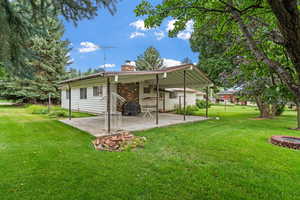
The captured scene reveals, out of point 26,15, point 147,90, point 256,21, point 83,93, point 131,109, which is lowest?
point 131,109

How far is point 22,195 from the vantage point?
7.09ft

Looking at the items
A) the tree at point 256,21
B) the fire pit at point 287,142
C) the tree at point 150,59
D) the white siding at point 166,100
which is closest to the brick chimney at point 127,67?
the white siding at point 166,100

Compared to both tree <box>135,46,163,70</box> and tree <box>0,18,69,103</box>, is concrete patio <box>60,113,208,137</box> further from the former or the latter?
tree <box>135,46,163,70</box>

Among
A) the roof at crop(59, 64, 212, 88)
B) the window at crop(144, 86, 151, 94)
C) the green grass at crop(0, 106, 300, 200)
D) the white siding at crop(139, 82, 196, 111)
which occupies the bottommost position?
the green grass at crop(0, 106, 300, 200)

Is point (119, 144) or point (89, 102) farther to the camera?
point (89, 102)

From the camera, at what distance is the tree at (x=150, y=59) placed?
36938 mm

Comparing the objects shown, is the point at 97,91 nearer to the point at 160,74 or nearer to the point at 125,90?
the point at 125,90

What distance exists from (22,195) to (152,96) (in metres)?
11.1

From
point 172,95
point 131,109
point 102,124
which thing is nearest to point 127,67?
point 131,109

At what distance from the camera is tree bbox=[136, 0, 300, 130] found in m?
1.02

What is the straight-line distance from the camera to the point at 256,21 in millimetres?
2205

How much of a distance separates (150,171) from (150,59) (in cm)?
3621

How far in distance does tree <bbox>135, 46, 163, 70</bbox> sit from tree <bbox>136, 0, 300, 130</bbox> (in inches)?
1361

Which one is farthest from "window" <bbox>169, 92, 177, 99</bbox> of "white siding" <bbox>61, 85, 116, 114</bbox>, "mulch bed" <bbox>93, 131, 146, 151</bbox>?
"mulch bed" <bbox>93, 131, 146, 151</bbox>
